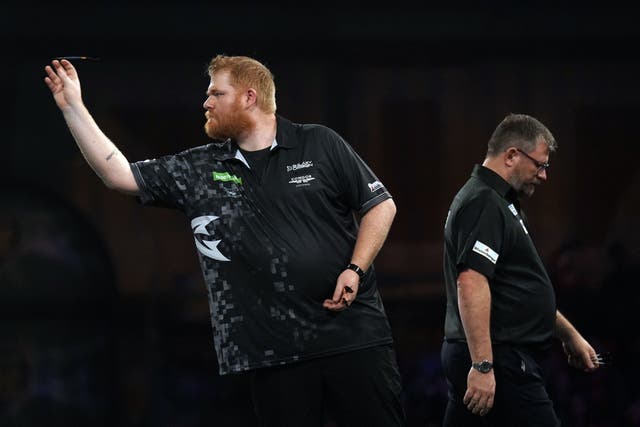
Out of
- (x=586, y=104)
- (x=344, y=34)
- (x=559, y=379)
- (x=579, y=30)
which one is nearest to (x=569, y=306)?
(x=559, y=379)

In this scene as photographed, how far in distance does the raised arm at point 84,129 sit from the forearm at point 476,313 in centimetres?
104

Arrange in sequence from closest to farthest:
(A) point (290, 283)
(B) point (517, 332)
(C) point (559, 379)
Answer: (A) point (290, 283) < (B) point (517, 332) < (C) point (559, 379)

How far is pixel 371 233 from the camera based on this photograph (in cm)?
293

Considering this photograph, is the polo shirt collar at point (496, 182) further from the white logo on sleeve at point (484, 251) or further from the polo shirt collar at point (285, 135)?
the polo shirt collar at point (285, 135)

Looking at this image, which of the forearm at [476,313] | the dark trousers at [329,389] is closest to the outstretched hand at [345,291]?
the dark trousers at [329,389]

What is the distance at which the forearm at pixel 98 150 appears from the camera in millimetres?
2799

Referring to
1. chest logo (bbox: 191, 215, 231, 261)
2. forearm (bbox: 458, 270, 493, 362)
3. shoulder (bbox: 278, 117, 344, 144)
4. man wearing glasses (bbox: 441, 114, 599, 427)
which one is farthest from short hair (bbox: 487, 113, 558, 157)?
chest logo (bbox: 191, 215, 231, 261)

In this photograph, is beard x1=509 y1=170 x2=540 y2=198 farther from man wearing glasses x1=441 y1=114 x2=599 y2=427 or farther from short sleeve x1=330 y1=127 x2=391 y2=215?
short sleeve x1=330 y1=127 x2=391 y2=215

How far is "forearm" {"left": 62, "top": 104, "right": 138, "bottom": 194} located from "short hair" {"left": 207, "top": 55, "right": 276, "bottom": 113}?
41 cm

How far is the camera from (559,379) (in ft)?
16.5

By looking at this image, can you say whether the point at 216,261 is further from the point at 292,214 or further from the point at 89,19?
the point at 89,19

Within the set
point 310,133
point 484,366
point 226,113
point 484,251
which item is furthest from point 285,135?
point 484,366

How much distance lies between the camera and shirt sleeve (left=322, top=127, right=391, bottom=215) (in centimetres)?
297

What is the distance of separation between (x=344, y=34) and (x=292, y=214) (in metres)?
2.39
